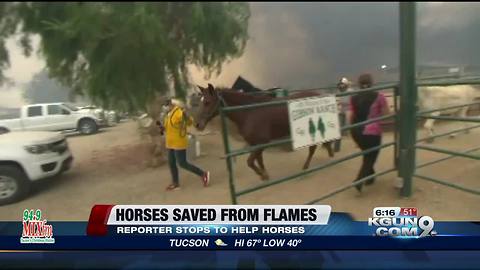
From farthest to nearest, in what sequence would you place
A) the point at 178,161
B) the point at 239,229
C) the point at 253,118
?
the point at 253,118 → the point at 239,229 → the point at 178,161

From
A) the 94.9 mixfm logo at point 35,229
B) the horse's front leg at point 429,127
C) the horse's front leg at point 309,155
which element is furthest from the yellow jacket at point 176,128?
the horse's front leg at point 429,127

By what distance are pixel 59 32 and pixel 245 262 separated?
5.42 feet

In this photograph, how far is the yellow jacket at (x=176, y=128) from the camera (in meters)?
2.02

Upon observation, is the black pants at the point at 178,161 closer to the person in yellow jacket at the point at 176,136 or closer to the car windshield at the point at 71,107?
the person in yellow jacket at the point at 176,136

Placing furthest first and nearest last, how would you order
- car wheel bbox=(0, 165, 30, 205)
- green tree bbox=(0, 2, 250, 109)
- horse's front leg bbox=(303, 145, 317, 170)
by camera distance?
1. horse's front leg bbox=(303, 145, 317, 170)
2. car wheel bbox=(0, 165, 30, 205)
3. green tree bbox=(0, 2, 250, 109)

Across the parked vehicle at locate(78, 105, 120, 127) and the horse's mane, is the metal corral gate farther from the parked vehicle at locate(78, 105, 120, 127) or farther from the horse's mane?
the parked vehicle at locate(78, 105, 120, 127)

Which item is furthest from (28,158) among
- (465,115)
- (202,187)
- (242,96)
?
(465,115)

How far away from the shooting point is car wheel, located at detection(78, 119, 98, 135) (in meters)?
2.02

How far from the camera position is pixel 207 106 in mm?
2090

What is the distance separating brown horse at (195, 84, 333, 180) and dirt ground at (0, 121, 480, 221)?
6cm

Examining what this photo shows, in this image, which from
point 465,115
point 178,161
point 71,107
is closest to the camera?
point 71,107

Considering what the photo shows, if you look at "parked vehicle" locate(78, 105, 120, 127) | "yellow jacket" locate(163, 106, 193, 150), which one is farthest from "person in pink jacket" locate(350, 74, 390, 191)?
"parked vehicle" locate(78, 105, 120, 127)

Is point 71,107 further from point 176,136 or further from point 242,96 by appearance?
point 242,96

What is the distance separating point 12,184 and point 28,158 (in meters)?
0.17
